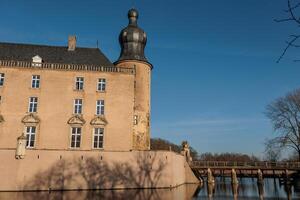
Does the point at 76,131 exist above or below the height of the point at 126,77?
below

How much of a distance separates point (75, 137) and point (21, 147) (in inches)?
178

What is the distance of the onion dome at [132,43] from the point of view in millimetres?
32594

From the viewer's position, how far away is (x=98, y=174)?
88.5 ft

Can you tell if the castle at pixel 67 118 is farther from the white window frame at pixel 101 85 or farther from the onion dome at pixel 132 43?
the onion dome at pixel 132 43

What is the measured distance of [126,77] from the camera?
99.3ft

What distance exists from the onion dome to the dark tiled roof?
2.25 metres

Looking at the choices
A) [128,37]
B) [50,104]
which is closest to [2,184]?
[50,104]

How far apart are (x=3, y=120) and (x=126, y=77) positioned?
11551mm

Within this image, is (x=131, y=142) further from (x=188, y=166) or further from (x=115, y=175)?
(x=188, y=166)

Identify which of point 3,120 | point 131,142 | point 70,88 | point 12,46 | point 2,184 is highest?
point 12,46

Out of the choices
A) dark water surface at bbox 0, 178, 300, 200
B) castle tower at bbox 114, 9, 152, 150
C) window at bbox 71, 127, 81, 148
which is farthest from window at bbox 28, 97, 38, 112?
castle tower at bbox 114, 9, 152, 150

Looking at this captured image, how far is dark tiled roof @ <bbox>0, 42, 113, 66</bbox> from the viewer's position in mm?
30219

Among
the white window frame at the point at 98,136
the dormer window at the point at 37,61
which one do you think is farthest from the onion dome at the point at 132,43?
the white window frame at the point at 98,136

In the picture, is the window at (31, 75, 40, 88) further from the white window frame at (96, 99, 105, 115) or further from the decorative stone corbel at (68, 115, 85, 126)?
the white window frame at (96, 99, 105, 115)
